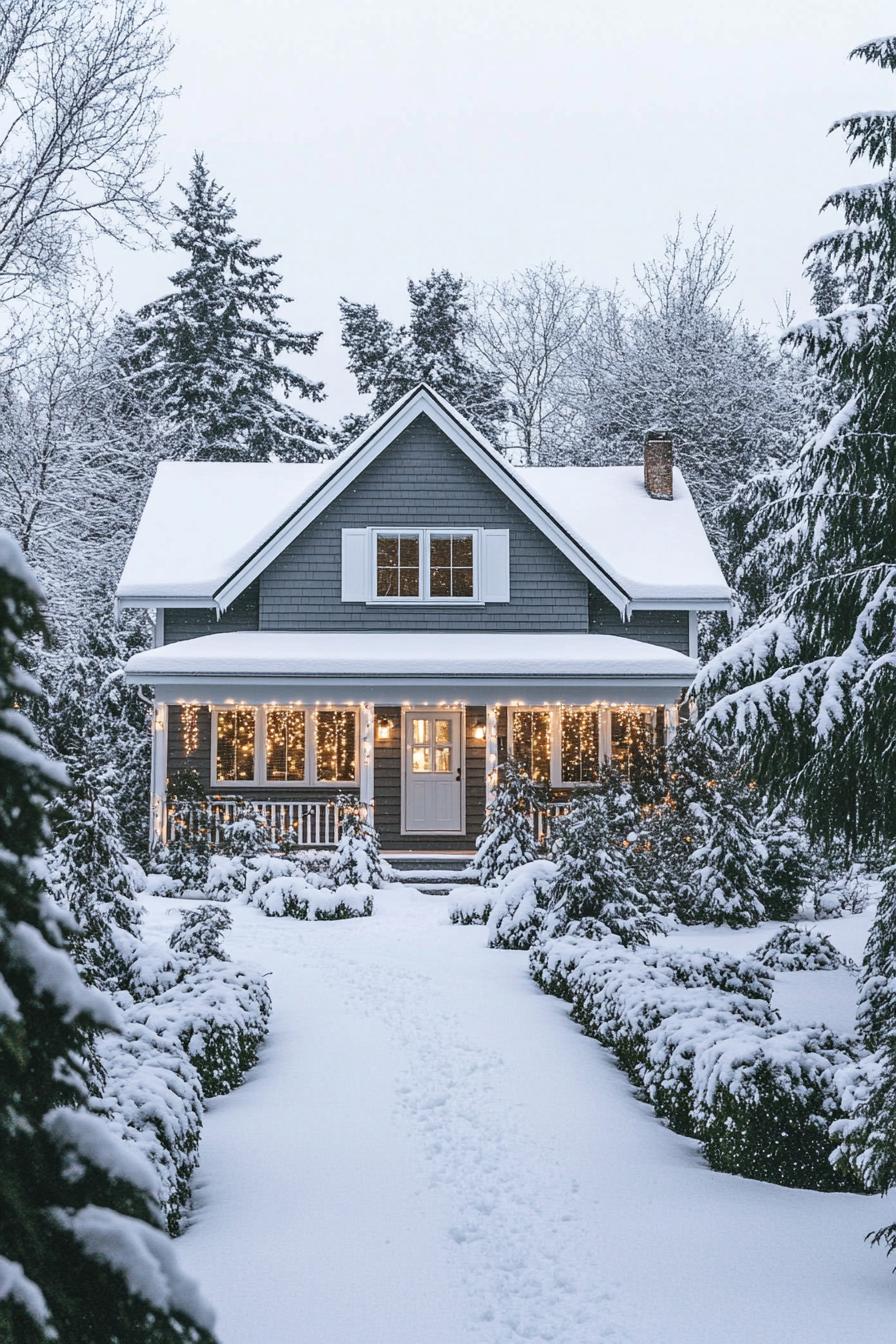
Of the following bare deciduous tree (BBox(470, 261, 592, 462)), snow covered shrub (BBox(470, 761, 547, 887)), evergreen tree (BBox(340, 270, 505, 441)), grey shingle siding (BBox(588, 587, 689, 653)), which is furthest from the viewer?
bare deciduous tree (BBox(470, 261, 592, 462))

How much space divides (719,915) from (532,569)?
8496 millimetres

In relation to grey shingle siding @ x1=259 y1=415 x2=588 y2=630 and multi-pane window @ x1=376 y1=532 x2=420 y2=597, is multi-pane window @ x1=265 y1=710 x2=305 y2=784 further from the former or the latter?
multi-pane window @ x1=376 y1=532 x2=420 y2=597

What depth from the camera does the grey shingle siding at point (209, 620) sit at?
21.1m

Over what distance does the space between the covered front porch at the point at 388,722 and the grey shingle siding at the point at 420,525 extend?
0.41m

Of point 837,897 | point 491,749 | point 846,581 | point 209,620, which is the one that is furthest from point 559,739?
point 846,581

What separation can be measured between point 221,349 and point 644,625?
21028mm

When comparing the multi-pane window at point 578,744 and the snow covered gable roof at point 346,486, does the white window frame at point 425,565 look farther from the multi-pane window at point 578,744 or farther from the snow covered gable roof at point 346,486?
the multi-pane window at point 578,744

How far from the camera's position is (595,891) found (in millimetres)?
11148

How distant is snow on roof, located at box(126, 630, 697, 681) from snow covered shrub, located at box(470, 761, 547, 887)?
6.85 ft

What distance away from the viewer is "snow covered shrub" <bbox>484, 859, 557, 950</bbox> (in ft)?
42.0

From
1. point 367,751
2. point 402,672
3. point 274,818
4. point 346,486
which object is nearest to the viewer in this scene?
point 402,672

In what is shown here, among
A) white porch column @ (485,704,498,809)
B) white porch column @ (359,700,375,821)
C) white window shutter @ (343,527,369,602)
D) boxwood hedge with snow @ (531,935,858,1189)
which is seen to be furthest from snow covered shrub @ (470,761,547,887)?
boxwood hedge with snow @ (531,935,858,1189)

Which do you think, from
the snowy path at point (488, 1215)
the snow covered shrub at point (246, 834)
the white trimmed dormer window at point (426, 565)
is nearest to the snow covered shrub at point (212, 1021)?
the snowy path at point (488, 1215)

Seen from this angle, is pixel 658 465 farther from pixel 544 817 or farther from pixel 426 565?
pixel 544 817
